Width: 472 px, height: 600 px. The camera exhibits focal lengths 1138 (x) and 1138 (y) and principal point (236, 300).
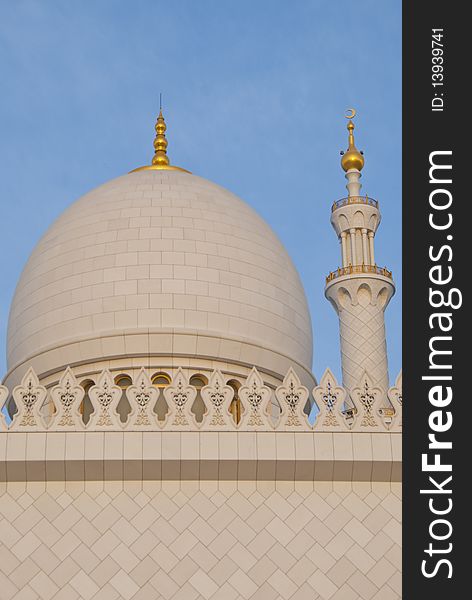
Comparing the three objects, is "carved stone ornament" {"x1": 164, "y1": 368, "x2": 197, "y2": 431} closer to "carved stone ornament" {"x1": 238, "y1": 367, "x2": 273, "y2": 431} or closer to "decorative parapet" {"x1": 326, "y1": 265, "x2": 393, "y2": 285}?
"carved stone ornament" {"x1": 238, "y1": 367, "x2": 273, "y2": 431}

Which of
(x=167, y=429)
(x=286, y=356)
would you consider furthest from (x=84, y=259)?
(x=167, y=429)

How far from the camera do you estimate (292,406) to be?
12094mm

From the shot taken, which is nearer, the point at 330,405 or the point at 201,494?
the point at 201,494

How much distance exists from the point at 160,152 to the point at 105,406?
828cm

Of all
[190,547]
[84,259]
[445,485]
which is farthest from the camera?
[84,259]

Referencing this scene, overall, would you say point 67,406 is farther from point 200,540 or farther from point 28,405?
point 200,540

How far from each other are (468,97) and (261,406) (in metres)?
3.93

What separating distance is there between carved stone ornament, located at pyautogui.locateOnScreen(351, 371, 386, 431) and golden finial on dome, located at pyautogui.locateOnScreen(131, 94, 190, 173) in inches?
302

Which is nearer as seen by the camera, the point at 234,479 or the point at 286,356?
the point at 234,479

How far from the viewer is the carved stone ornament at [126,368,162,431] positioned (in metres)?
11.9

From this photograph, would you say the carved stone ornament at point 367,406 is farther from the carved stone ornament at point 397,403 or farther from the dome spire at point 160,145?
the dome spire at point 160,145

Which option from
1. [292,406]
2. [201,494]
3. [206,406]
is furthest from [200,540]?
[292,406]

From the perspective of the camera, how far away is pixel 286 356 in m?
16.2

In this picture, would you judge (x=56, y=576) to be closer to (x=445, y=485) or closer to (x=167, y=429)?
(x=167, y=429)
